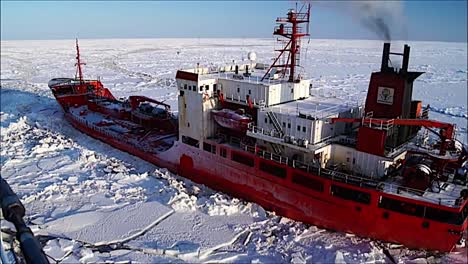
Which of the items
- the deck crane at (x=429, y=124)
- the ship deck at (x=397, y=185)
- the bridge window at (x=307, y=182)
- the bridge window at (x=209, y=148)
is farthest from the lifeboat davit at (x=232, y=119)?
the deck crane at (x=429, y=124)

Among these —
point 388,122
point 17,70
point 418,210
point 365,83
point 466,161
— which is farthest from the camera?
point 17,70

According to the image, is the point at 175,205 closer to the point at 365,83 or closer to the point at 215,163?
the point at 215,163

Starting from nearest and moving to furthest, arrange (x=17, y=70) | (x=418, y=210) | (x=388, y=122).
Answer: (x=418, y=210), (x=388, y=122), (x=17, y=70)

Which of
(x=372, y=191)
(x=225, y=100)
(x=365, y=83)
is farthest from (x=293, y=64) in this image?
Result: (x=365, y=83)

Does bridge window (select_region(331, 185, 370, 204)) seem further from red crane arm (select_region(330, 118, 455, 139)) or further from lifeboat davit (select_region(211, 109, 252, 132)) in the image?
lifeboat davit (select_region(211, 109, 252, 132))

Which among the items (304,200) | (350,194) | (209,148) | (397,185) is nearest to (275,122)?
(304,200)
